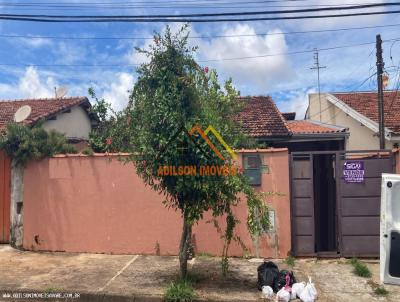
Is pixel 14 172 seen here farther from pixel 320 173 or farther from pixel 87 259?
pixel 320 173

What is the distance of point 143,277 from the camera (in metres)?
6.84

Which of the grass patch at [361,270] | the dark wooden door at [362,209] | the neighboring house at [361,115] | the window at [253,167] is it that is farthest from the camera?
the neighboring house at [361,115]

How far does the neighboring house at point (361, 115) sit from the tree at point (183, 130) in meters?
11.6

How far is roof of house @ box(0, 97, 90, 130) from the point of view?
12.7 metres

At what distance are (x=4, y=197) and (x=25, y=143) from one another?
1.56 meters

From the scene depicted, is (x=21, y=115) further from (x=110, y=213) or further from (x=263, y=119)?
(x=263, y=119)

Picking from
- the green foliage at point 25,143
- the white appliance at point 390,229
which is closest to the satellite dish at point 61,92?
the green foliage at point 25,143

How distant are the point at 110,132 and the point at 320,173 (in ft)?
14.7

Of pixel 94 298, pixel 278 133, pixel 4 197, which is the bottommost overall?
pixel 94 298

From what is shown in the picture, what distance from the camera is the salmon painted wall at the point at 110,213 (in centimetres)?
820

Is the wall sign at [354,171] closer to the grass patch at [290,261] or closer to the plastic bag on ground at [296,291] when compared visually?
the grass patch at [290,261]

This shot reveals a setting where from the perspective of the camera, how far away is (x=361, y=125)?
752 inches

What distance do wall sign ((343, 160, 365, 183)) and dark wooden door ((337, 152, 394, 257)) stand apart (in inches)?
1.7

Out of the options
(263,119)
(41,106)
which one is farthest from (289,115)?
(41,106)
